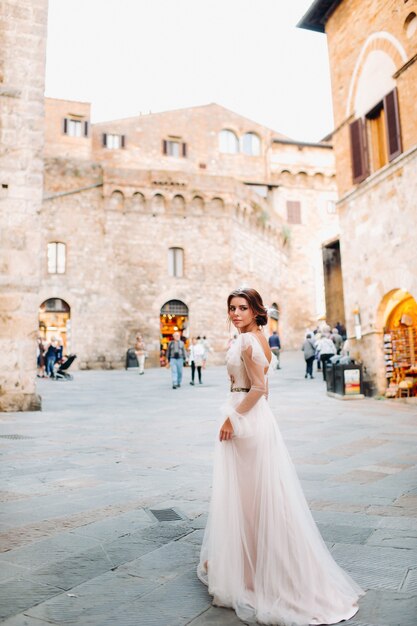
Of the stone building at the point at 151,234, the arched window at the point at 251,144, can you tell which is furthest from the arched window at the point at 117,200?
the arched window at the point at 251,144

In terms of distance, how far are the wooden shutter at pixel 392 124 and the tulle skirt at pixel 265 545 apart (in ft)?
33.4

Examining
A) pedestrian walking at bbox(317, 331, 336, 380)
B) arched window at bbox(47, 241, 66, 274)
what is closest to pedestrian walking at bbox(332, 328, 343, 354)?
pedestrian walking at bbox(317, 331, 336, 380)

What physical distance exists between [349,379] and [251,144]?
2461 cm

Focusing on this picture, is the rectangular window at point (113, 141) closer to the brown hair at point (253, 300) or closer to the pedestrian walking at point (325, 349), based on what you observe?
the pedestrian walking at point (325, 349)

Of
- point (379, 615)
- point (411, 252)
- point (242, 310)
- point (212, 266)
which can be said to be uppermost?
point (212, 266)

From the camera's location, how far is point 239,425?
99.1 inches

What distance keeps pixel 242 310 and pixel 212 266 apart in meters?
23.9

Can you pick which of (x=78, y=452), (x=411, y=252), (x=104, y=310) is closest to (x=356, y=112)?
(x=411, y=252)

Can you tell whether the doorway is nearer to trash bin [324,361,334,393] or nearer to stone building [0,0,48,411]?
trash bin [324,361,334,393]

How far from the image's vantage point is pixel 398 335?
11773mm

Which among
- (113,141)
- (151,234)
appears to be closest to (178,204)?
(151,234)

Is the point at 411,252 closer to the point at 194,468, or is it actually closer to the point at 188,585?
the point at 194,468

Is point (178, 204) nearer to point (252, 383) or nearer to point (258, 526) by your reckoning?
point (252, 383)

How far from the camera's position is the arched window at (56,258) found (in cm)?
2425
